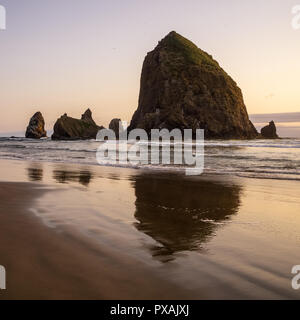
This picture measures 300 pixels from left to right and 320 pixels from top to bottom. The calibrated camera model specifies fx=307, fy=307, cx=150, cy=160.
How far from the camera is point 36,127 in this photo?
11319 cm

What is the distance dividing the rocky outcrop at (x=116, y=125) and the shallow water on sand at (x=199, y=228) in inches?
4168

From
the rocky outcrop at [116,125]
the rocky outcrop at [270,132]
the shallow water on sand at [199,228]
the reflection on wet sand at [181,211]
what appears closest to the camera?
the shallow water on sand at [199,228]

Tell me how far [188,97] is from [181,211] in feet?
292

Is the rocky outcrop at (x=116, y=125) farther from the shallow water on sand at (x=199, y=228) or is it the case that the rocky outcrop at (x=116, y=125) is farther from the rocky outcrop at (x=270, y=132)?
the shallow water on sand at (x=199, y=228)

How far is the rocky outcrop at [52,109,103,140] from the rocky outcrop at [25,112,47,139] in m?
15.4

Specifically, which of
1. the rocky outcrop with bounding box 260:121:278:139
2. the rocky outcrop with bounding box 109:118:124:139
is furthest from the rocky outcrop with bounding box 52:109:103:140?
the rocky outcrop with bounding box 260:121:278:139

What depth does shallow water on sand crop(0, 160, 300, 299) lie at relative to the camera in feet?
9.84

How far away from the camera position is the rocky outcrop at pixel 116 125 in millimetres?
114062

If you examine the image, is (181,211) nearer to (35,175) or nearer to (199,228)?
(199,228)

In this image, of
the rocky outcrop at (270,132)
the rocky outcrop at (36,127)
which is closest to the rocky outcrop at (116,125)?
the rocky outcrop at (36,127)

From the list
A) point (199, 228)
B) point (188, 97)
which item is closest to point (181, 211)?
point (199, 228)
